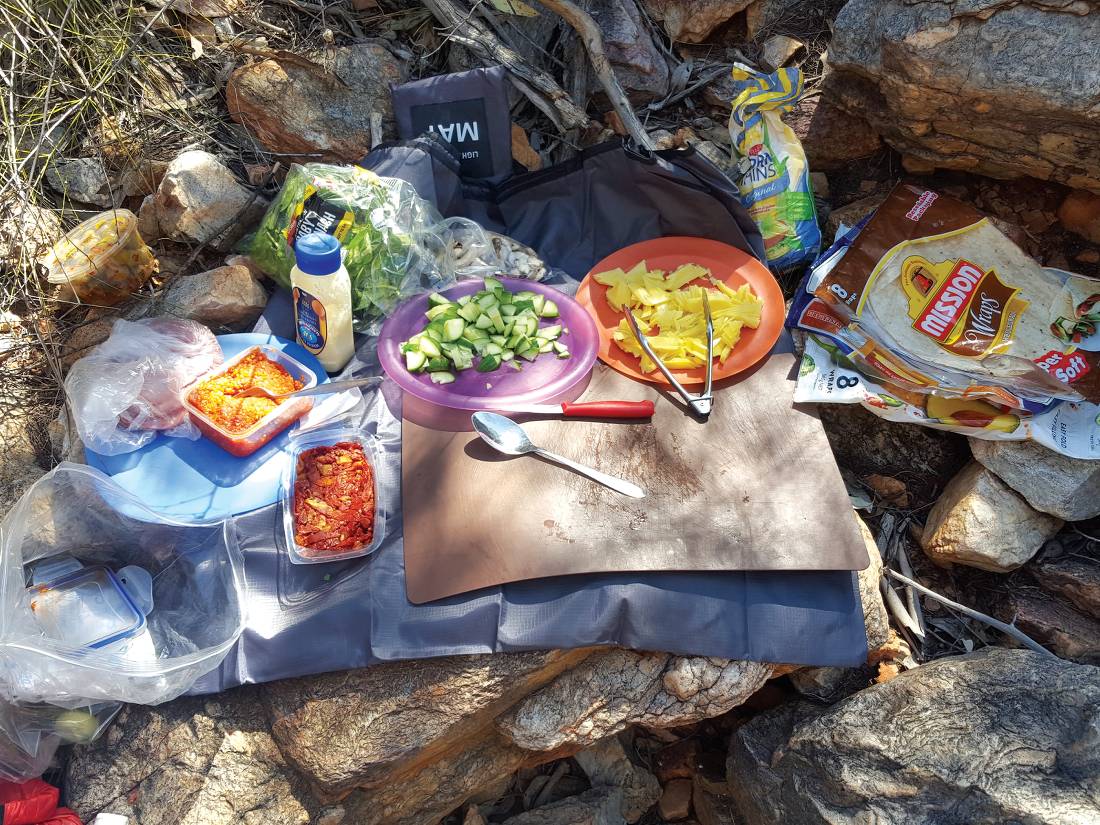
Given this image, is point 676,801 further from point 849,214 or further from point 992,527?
point 849,214

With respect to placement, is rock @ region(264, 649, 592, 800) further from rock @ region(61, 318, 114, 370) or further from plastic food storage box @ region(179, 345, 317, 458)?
rock @ region(61, 318, 114, 370)

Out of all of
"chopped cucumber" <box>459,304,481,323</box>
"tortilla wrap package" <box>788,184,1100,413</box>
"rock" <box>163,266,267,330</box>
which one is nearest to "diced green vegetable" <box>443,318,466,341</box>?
"chopped cucumber" <box>459,304,481,323</box>

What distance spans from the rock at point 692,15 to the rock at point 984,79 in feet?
1.76

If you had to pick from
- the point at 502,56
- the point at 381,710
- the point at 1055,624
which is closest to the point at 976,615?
the point at 1055,624

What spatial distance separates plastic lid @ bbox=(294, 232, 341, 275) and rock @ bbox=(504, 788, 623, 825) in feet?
4.81

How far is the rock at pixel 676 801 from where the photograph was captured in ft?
6.98

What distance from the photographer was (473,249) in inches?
92.0

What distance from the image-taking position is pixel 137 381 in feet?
6.39

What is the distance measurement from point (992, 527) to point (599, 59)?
1.78 metres

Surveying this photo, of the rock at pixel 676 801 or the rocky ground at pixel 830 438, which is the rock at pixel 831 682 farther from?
the rock at pixel 676 801

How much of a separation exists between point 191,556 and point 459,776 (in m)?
0.81

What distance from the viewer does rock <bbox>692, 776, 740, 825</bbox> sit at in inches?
78.4

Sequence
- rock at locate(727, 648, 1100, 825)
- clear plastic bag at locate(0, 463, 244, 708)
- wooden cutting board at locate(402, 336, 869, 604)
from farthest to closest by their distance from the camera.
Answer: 1. wooden cutting board at locate(402, 336, 869, 604)
2. clear plastic bag at locate(0, 463, 244, 708)
3. rock at locate(727, 648, 1100, 825)

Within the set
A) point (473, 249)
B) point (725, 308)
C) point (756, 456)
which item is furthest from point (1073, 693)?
point (473, 249)
